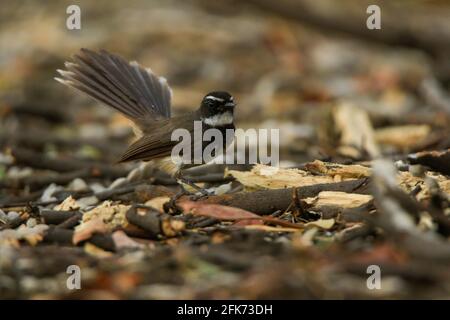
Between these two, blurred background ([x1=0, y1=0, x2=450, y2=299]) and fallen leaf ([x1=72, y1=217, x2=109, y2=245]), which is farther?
fallen leaf ([x1=72, y1=217, x2=109, y2=245])

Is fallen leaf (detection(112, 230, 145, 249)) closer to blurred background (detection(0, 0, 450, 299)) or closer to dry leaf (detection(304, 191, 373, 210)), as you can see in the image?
blurred background (detection(0, 0, 450, 299))

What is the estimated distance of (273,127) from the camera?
8.96 m

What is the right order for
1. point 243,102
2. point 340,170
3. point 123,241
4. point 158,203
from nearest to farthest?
point 123,241, point 158,203, point 340,170, point 243,102

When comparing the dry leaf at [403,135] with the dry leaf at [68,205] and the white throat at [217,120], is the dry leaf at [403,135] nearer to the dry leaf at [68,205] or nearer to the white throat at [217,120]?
the white throat at [217,120]

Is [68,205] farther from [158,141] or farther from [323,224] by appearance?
[323,224]

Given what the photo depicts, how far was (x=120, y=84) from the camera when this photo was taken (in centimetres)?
650

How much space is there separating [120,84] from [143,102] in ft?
0.73

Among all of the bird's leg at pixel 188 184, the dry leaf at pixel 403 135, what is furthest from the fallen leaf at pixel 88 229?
the dry leaf at pixel 403 135

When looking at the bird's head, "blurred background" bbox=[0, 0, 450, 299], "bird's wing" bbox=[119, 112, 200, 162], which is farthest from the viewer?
the bird's head

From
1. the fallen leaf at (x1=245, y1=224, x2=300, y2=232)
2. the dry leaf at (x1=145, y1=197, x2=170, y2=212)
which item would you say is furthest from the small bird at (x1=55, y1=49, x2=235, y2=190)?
the fallen leaf at (x1=245, y1=224, x2=300, y2=232)

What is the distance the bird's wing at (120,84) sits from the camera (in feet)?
20.9

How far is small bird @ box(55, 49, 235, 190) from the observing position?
5926mm

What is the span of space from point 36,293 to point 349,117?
4446mm

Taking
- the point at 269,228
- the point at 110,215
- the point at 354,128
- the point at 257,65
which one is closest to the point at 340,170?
the point at 269,228
